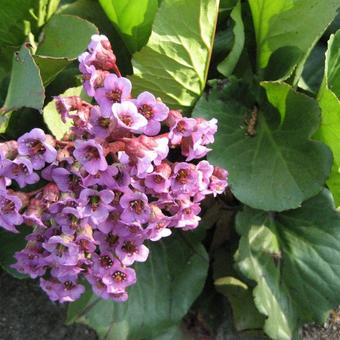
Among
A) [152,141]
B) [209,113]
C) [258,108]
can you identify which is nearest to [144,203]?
[152,141]

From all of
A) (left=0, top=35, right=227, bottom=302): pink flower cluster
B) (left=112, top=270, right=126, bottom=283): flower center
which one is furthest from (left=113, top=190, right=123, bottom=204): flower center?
(left=112, top=270, right=126, bottom=283): flower center

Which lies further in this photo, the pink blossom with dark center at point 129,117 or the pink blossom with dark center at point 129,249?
the pink blossom with dark center at point 129,249

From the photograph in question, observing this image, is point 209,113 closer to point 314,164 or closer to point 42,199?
point 314,164

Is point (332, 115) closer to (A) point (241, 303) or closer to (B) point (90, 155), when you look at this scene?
(A) point (241, 303)

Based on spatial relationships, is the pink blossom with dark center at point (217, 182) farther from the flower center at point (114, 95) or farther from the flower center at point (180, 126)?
the flower center at point (114, 95)

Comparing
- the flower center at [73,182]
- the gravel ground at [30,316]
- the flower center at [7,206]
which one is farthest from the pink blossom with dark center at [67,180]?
the gravel ground at [30,316]

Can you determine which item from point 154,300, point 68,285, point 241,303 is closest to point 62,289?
point 68,285
